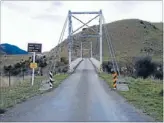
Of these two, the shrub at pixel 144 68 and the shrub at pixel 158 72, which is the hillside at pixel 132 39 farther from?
the shrub at pixel 158 72

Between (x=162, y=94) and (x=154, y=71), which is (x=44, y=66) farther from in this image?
(x=162, y=94)

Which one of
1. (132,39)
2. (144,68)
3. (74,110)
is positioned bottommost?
(74,110)

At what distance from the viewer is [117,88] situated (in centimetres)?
2270

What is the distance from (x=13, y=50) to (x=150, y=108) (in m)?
46.0

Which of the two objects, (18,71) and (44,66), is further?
(44,66)

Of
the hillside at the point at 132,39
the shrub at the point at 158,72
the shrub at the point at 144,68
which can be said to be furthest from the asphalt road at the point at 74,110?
the hillside at the point at 132,39

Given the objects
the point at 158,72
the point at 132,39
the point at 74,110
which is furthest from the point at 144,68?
the point at 132,39

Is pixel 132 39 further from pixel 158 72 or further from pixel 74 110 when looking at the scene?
pixel 74 110

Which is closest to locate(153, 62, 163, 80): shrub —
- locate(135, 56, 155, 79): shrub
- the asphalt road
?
locate(135, 56, 155, 79): shrub

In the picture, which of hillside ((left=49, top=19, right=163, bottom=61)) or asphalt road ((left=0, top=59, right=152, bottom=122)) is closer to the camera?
asphalt road ((left=0, top=59, right=152, bottom=122))

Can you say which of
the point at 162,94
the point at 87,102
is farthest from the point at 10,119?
the point at 162,94

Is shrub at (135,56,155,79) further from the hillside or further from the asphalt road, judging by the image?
the hillside

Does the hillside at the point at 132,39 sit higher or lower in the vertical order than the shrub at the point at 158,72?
higher

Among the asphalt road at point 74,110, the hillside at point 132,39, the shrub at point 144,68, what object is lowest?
the asphalt road at point 74,110
